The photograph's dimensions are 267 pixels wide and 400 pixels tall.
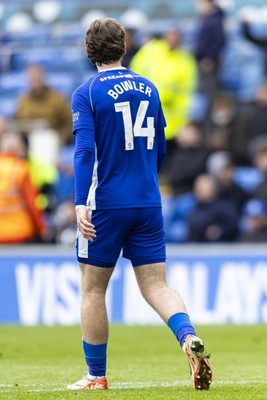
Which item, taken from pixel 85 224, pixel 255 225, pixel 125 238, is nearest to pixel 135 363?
pixel 125 238

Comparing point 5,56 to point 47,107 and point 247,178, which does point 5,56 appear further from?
point 247,178

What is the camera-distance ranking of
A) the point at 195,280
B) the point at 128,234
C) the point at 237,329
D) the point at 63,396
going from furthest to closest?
1. the point at 195,280
2. the point at 237,329
3. the point at 128,234
4. the point at 63,396

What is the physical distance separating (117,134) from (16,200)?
335 inches

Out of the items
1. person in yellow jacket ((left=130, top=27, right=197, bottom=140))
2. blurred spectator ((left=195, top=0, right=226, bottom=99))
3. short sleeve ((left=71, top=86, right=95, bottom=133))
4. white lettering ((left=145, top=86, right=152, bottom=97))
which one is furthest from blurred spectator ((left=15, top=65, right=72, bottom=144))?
short sleeve ((left=71, top=86, right=95, bottom=133))

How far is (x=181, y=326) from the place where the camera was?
6582mm

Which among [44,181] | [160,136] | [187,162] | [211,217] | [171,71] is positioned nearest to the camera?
[160,136]

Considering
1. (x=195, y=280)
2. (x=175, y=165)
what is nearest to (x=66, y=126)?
(x=175, y=165)

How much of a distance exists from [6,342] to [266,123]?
7.03 meters

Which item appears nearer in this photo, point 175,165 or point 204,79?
point 175,165

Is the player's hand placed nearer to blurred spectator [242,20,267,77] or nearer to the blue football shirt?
the blue football shirt

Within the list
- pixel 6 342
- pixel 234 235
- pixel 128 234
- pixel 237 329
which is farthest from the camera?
pixel 234 235

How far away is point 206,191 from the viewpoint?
15.4 m

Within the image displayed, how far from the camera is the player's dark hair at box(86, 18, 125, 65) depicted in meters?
6.63

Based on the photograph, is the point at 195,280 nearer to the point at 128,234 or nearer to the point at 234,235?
the point at 234,235
